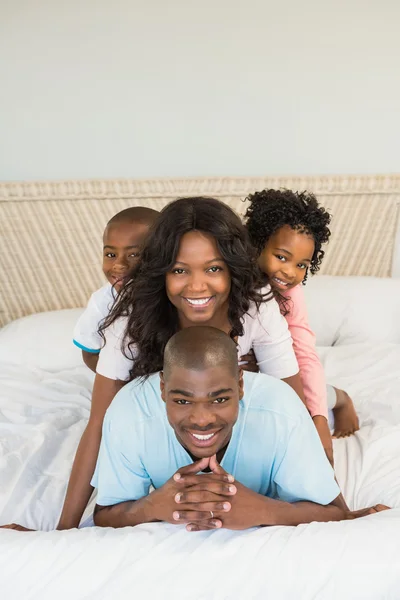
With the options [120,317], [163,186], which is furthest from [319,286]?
[120,317]

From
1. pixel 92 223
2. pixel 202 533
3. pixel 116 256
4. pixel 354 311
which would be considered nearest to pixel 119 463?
pixel 202 533

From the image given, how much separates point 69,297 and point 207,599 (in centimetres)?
171

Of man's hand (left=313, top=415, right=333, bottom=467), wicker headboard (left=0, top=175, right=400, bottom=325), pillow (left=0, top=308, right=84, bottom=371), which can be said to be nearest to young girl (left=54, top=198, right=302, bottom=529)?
man's hand (left=313, top=415, right=333, bottom=467)

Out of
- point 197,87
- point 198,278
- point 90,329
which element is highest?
point 197,87

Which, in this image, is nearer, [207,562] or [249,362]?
[207,562]

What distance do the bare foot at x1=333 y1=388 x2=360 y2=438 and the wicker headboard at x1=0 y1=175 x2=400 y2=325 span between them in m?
0.96

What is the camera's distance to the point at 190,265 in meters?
1.36

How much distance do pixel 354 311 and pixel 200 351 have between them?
1.30m

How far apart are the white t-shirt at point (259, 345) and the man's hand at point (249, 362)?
0.03m

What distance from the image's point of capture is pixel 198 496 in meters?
1.17

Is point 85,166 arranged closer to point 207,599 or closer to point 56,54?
point 56,54

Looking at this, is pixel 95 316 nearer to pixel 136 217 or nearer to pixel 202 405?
pixel 136 217

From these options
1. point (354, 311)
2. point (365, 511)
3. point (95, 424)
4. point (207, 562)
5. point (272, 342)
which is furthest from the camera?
point (354, 311)

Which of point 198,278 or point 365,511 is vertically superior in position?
point 198,278
